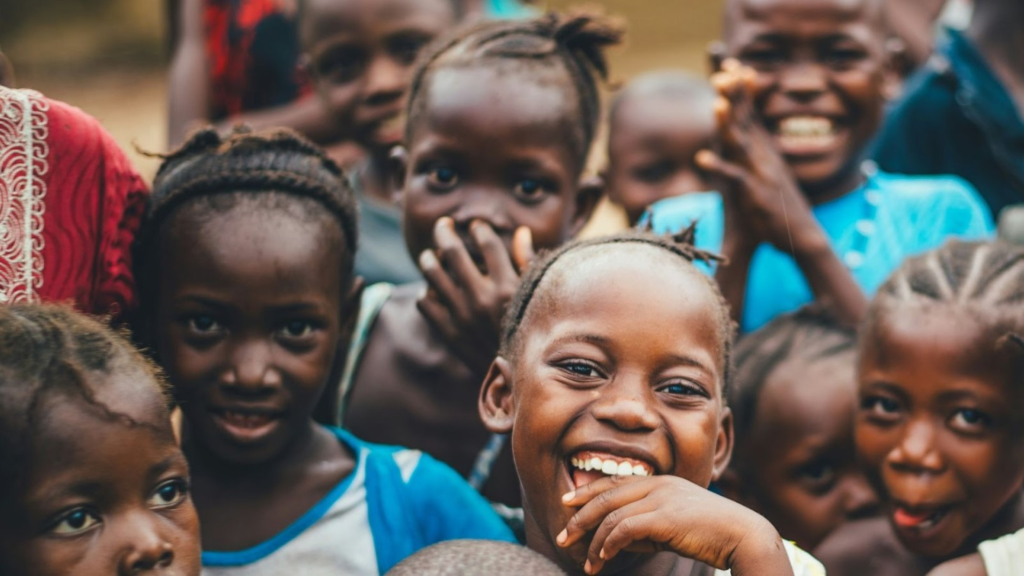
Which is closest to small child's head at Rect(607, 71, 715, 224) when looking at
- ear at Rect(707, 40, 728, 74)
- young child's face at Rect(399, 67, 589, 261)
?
ear at Rect(707, 40, 728, 74)

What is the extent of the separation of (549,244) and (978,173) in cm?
220

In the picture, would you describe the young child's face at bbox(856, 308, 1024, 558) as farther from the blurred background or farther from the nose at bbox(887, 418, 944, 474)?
the blurred background

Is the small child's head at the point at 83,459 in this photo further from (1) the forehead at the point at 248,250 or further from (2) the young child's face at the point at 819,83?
(2) the young child's face at the point at 819,83

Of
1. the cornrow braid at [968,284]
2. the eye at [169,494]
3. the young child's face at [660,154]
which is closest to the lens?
the eye at [169,494]

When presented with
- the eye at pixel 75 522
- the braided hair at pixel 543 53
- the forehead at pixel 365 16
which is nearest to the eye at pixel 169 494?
the eye at pixel 75 522

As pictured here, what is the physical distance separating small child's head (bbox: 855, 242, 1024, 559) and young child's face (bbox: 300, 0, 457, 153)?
181 cm

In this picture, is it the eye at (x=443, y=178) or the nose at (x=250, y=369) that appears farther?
the eye at (x=443, y=178)

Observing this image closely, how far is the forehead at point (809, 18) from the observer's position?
3.91 metres

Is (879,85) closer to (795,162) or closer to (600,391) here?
(795,162)

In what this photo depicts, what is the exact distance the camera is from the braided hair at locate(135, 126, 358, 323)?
2768 millimetres

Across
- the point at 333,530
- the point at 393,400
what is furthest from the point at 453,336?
the point at 333,530

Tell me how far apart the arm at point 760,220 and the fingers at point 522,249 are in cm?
68

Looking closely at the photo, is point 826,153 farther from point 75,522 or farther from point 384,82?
point 75,522

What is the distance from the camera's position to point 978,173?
470cm
